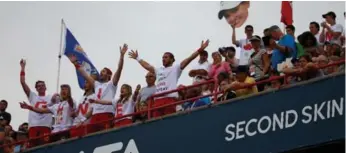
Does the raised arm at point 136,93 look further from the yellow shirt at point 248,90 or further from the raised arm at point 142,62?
the yellow shirt at point 248,90

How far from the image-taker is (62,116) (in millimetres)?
20016

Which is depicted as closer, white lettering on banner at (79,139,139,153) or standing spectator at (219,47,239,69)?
white lettering on banner at (79,139,139,153)

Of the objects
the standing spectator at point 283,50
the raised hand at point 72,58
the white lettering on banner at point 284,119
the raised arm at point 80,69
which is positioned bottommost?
the white lettering on banner at point 284,119

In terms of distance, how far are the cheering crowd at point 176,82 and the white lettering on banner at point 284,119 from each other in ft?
1.56

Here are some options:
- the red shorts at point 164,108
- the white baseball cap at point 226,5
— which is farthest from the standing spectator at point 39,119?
the white baseball cap at point 226,5

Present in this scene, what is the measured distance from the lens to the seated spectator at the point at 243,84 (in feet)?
55.4

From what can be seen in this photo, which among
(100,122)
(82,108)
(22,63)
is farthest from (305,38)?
(22,63)

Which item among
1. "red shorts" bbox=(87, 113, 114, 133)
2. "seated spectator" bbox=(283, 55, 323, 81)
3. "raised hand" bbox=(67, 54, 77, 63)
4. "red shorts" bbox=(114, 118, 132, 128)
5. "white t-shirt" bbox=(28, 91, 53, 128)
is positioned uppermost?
"raised hand" bbox=(67, 54, 77, 63)

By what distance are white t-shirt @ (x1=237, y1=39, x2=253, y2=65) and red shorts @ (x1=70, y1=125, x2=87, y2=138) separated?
309 cm

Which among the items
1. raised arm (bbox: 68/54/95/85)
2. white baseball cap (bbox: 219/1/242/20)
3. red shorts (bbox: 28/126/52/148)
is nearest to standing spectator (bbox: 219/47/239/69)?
white baseball cap (bbox: 219/1/242/20)

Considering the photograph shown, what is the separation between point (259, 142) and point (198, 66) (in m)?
3.24

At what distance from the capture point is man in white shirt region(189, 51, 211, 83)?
19203 mm

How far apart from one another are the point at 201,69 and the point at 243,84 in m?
2.52

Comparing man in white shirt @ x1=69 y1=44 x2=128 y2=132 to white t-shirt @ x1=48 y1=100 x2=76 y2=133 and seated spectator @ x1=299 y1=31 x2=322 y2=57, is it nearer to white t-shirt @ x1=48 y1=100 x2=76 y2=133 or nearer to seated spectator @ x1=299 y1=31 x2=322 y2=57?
white t-shirt @ x1=48 y1=100 x2=76 y2=133
